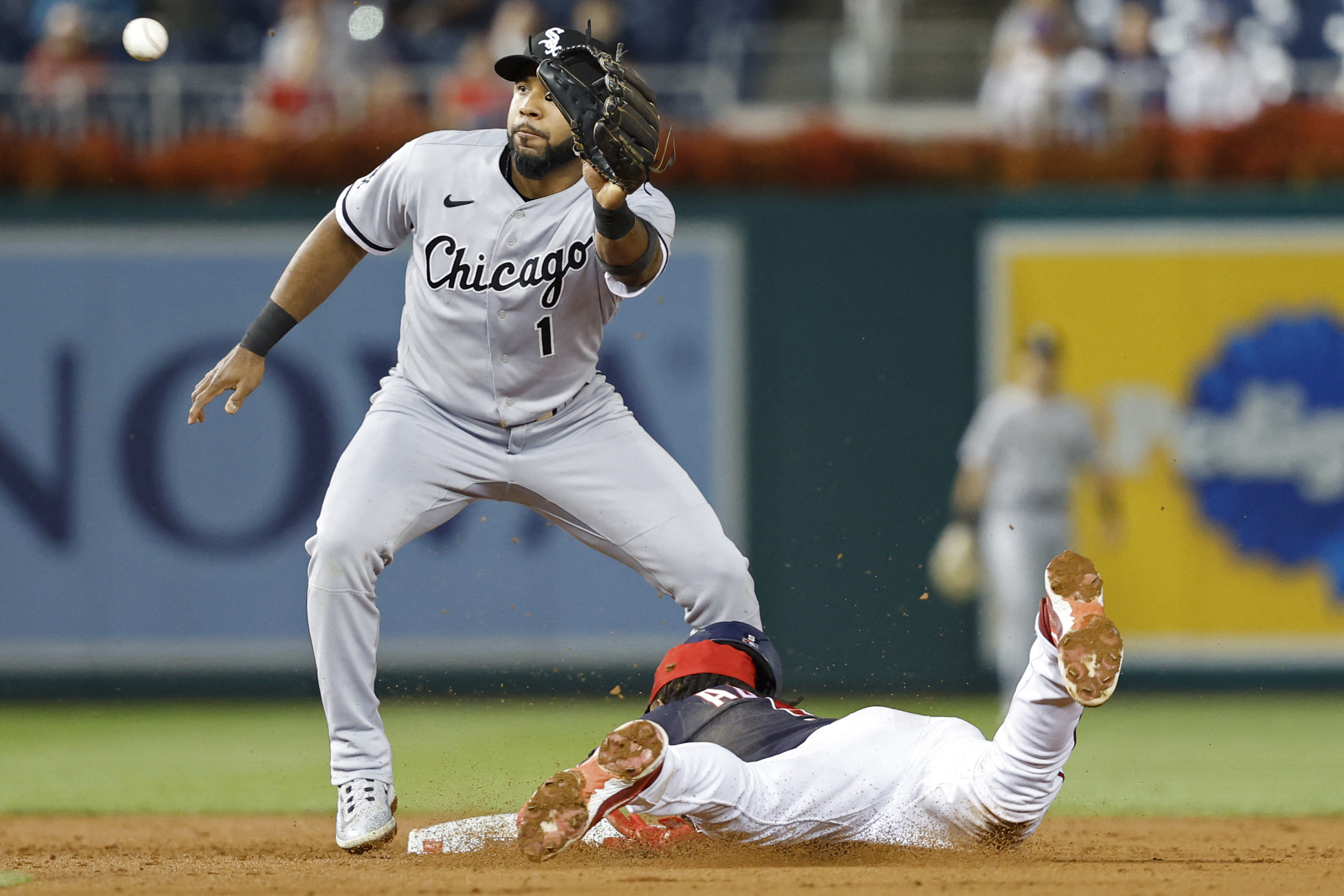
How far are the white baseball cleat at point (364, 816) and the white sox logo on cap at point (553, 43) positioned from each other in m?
2.04

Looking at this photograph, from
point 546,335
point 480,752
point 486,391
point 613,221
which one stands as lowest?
point 480,752

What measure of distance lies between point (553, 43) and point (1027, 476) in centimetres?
417

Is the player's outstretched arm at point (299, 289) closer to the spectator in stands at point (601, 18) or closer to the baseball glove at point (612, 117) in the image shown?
the baseball glove at point (612, 117)

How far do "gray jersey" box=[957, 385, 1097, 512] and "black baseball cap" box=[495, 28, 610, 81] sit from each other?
398cm

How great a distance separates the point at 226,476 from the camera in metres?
9.19

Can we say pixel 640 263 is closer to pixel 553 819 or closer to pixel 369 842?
pixel 553 819

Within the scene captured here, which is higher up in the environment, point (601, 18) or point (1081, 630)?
point (601, 18)

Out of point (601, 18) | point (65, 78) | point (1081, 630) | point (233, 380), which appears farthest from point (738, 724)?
point (65, 78)

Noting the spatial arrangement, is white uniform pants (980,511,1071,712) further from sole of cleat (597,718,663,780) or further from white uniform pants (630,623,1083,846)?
sole of cleat (597,718,663,780)

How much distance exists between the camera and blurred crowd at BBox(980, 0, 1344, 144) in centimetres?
1021

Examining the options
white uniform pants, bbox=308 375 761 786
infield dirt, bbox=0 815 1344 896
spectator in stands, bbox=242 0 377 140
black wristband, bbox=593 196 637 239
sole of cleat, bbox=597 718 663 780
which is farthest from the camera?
spectator in stands, bbox=242 0 377 140

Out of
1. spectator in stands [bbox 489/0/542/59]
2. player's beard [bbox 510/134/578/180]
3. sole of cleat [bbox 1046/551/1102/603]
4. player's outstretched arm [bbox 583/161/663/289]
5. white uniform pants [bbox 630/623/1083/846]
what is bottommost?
white uniform pants [bbox 630/623/1083/846]

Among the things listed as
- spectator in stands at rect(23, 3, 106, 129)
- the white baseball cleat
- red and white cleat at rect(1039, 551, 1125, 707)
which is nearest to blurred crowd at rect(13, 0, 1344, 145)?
spectator in stands at rect(23, 3, 106, 129)

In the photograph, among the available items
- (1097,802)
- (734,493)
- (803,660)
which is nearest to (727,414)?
(734,493)
